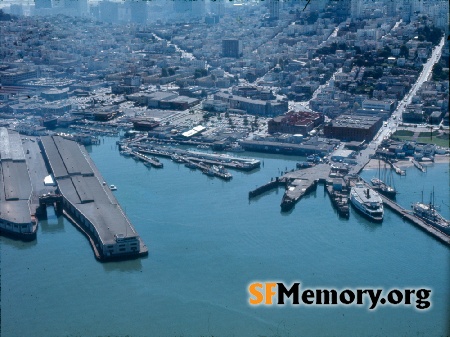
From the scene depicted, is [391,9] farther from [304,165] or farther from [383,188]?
[383,188]

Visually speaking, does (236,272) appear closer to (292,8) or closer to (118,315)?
(118,315)

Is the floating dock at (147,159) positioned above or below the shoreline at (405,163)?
below

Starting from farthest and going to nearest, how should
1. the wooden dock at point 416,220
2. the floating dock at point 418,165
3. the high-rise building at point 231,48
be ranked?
the high-rise building at point 231,48 → the floating dock at point 418,165 → the wooden dock at point 416,220

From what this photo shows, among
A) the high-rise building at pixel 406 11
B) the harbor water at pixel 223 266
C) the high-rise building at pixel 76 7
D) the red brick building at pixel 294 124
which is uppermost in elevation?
the high-rise building at pixel 76 7

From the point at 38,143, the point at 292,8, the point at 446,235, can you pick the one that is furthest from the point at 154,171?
the point at 292,8

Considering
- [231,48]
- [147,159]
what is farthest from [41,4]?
[147,159]

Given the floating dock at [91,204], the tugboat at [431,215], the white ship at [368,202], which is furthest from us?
the white ship at [368,202]

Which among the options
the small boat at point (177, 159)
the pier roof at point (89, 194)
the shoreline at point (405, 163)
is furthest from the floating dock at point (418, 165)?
the pier roof at point (89, 194)

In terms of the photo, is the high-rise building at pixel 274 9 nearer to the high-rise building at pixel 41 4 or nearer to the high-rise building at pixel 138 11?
the high-rise building at pixel 138 11
